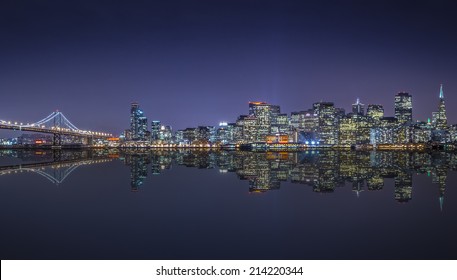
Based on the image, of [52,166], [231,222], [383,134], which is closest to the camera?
[231,222]

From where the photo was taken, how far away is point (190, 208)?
12.8 m

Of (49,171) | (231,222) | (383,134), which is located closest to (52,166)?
(49,171)

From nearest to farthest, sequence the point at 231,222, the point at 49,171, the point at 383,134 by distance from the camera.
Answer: the point at 231,222 → the point at 49,171 → the point at 383,134

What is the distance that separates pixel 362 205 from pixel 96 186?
12.8 m

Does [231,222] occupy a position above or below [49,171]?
below

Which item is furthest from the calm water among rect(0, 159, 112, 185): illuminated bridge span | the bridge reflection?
the bridge reflection

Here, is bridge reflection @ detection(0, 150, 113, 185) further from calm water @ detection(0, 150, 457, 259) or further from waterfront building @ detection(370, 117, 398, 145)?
waterfront building @ detection(370, 117, 398, 145)

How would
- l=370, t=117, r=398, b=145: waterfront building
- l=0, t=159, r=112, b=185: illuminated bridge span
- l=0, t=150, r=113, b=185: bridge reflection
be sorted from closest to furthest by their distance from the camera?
l=0, t=159, r=112, b=185: illuminated bridge span, l=0, t=150, r=113, b=185: bridge reflection, l=370, t=117, r=398, b=145: waterfront building

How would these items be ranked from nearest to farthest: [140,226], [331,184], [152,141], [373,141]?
[140,226], [331,184], [373,141], [152,141]

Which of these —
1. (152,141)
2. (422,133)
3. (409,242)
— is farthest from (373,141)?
(409,242)

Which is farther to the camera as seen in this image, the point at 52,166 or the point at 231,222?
the point at 52,166

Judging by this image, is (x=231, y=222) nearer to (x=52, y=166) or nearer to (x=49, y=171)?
(x=49, y=171)

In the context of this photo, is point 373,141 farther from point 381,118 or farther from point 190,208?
point 190,208

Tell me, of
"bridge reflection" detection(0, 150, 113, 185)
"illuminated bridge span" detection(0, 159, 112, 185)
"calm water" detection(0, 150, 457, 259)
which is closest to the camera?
"calm water" detection(0, 150, 457, 259)
